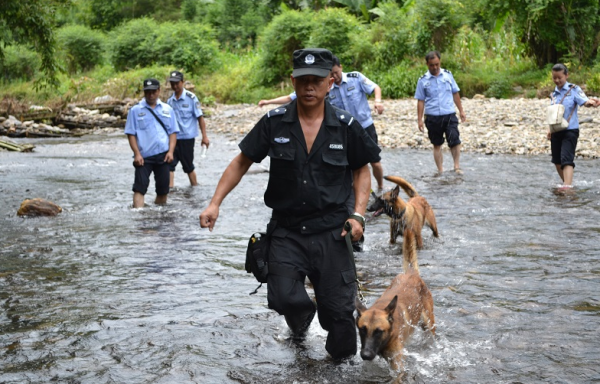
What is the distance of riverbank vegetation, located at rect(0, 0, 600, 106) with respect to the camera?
81.0 ft

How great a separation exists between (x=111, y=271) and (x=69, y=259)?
35.4 inches

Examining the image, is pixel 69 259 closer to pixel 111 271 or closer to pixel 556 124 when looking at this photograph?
pixel 111 271

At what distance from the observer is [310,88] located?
15.1 ft

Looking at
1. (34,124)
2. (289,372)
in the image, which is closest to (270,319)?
(289,372)

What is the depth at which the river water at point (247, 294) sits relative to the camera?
5141 mm

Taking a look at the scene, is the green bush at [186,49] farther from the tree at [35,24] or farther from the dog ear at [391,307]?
the dog ear at [391,307]

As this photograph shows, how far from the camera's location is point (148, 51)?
42.2m

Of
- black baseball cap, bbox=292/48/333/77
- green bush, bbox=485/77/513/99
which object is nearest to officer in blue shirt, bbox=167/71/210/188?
black baseball cap, bbox=292/48/333/77

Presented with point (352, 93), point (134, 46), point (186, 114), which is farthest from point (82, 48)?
point (352, 93)

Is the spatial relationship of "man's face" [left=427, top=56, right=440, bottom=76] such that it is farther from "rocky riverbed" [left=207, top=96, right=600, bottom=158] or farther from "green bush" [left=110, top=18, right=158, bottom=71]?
"green bush" [left=110, top=18, right=158, bottom=71]

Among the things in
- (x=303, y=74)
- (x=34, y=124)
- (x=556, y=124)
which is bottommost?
(x=34, y=124)

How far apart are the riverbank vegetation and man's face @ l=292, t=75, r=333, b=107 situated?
11.2m

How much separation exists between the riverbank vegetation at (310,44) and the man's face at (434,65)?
792cm

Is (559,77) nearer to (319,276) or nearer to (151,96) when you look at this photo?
(151,96)
